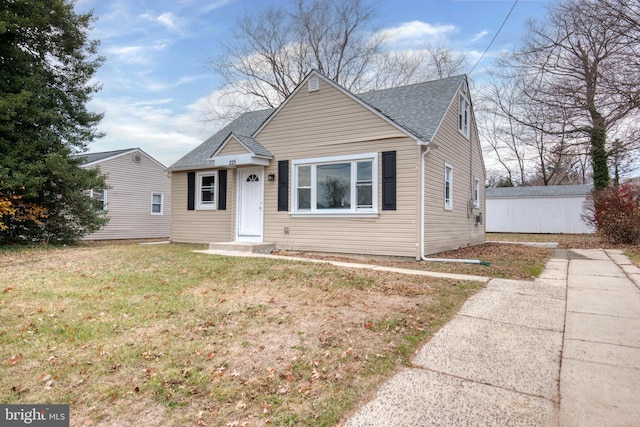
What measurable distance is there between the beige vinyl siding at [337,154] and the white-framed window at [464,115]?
4234mm

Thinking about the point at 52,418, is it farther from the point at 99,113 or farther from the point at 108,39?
the point at 108,39

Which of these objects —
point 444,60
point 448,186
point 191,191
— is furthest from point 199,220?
point 444,60

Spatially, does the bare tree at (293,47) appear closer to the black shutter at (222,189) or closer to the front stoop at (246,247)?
the black shutter at (222,189)

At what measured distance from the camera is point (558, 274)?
7207mm

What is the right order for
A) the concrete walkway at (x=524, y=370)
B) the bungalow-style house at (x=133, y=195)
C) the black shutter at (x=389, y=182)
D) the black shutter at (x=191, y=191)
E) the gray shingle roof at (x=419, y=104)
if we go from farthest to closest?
the bungalow-style house at (x=133, y=195)
the black shutter at (x=191, y=191)
the gray shingle roof at (x=419, y=104)
the black shutter at (x=389, y=182)
the concrete walkway at (x=524, y=370)

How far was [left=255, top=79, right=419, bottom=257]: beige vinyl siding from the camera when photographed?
9141 millimetres

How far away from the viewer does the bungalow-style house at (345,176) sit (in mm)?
9242

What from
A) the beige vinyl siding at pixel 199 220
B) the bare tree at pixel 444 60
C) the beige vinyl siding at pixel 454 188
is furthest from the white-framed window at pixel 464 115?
the bare tree at pixel 444 60

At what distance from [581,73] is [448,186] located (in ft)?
30.3

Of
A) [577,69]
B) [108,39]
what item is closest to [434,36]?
[577,69]

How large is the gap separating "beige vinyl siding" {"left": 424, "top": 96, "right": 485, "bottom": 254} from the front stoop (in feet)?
14.2

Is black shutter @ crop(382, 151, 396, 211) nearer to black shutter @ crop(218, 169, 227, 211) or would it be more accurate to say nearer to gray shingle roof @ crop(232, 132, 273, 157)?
gray shingle roof @ crop(232, 132, 273, 157)

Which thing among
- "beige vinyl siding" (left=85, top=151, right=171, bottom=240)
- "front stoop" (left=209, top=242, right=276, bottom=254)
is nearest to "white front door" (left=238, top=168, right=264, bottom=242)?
"front stoop" (left=209, top=242, right=276, bottom=254)

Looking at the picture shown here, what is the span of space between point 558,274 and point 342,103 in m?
6.53
